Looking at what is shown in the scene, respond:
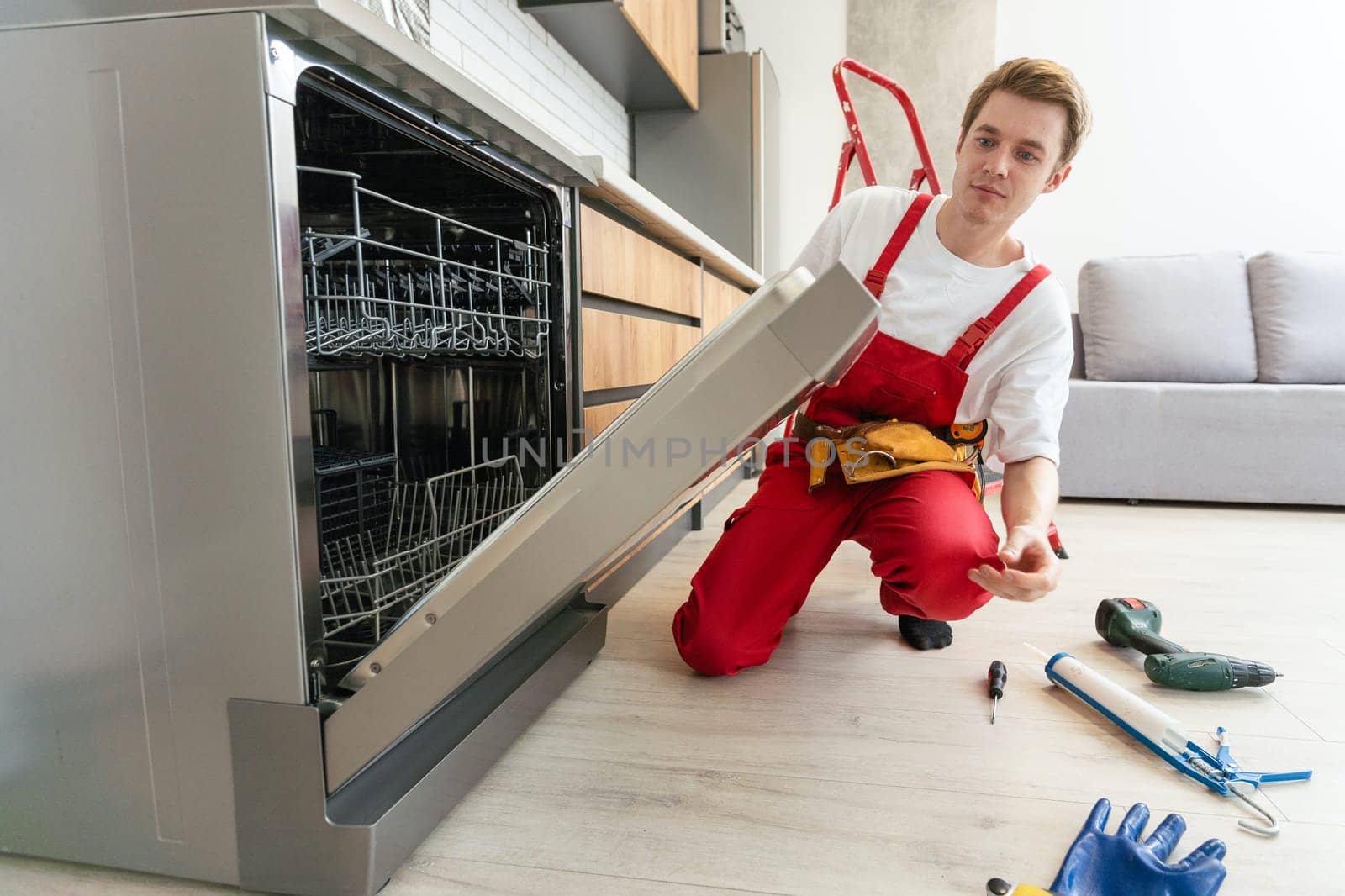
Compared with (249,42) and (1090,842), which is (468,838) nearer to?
(1090,842)

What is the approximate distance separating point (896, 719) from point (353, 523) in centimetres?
92

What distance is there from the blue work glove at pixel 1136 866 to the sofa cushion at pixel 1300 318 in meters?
3.25

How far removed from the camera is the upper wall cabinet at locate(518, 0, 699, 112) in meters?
2.76

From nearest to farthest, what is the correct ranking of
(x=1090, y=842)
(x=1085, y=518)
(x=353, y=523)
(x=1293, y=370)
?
(x=1090, y=842)
(x=353, y=523)
(x=1085, y=518)
(x=1293, y=370)

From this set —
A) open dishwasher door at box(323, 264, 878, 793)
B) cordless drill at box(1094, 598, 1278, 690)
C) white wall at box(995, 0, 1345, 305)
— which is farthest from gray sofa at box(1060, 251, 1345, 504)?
A: open dishwasher door at box(323, 264, 878, 793)

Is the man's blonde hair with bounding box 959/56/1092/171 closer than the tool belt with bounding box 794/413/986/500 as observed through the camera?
Yes

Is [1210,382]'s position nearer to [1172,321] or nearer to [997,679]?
[1172,321]

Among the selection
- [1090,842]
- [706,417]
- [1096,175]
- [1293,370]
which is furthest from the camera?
[1096,175]

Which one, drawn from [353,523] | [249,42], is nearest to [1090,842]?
[353,523]

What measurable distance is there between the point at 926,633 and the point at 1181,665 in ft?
1.44

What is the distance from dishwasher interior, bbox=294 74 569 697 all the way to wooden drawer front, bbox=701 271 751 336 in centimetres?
114

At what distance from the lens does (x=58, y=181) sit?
0.79 m

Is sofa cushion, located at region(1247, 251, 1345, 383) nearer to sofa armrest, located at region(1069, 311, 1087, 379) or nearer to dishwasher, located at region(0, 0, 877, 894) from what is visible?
sofa armrest, located at region(1069, 311, 1087, 379)

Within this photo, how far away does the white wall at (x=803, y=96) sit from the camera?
4527 millimetres
